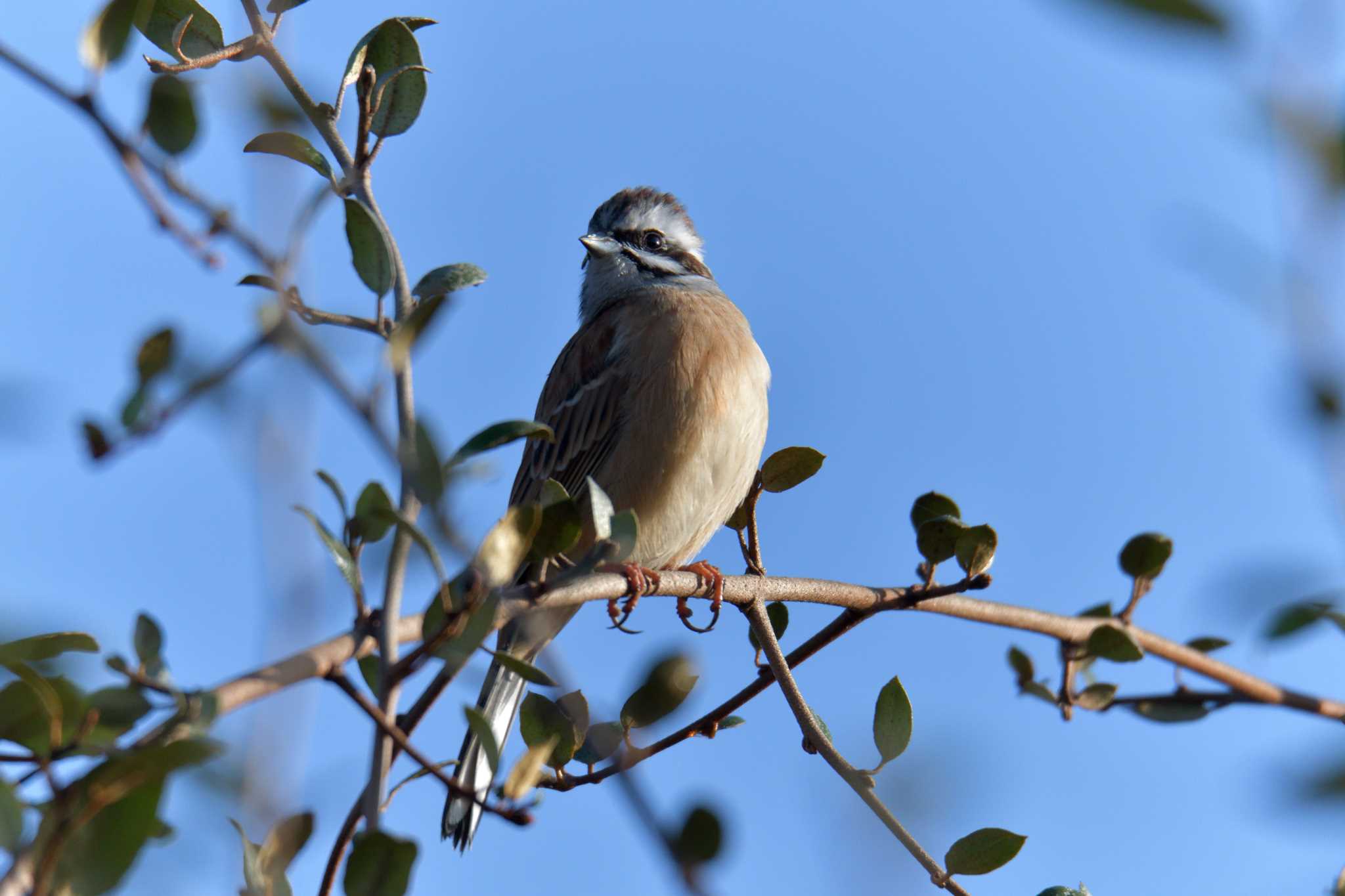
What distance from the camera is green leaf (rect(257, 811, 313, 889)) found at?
69.9 inches

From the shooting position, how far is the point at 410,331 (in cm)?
179

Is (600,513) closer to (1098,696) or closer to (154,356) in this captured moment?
(154,356)

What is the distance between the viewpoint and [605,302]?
6.43 meters

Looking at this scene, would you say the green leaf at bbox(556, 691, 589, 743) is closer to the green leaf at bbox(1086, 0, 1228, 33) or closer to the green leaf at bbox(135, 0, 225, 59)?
the green leaf at bbox(135, 0, 225, 59)

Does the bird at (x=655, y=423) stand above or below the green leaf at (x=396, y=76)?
above

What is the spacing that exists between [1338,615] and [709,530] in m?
3.18

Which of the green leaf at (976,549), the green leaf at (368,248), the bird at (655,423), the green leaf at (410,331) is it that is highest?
the bird at (655,423)

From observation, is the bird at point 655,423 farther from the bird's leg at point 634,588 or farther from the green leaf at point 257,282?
the green leaf at point 257,282

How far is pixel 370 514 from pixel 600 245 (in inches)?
185

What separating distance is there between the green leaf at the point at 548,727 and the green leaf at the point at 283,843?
2.66 ft

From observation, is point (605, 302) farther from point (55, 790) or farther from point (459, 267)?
point (55, 790)

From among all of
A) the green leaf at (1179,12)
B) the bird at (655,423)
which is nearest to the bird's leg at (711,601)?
the bird at (655,423)

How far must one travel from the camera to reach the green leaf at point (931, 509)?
3.09m

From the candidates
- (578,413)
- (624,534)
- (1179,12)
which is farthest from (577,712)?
(578,413)
